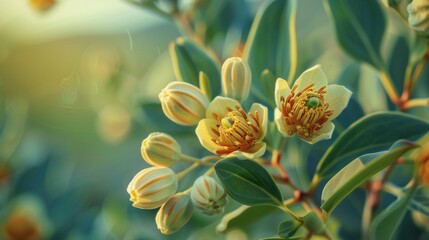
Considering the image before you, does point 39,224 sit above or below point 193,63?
below

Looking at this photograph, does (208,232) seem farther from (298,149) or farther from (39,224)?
(39,224)

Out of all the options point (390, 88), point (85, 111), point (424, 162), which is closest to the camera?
point (424, 162)

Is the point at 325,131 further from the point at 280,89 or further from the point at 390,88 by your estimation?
the point at 390,88

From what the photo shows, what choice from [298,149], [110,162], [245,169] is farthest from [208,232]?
[110,162]

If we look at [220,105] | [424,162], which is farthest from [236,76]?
[424,162]

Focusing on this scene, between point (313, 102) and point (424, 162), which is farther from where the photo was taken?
point (424, 162)

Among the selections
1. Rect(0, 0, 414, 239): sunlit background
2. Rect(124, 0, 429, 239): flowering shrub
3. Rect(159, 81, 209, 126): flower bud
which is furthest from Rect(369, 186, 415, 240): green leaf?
Rect(0, 0, 414, 239): sunlit background
